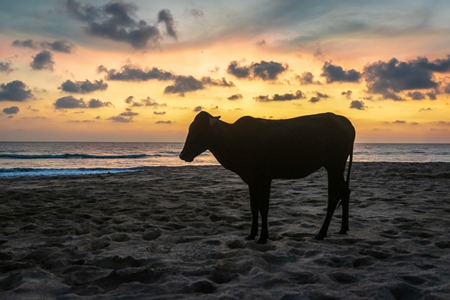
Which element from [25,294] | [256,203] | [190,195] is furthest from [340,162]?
[190,195]

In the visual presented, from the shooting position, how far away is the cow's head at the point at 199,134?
5.46m

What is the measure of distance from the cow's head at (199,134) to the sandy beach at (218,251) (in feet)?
4.10

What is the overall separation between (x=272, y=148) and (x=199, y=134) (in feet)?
3.44

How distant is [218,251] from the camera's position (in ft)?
15.9

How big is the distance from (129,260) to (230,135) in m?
2.19

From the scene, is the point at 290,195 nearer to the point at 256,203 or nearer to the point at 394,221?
the point at 394,221

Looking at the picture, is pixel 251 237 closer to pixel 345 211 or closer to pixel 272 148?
pixel 272 148

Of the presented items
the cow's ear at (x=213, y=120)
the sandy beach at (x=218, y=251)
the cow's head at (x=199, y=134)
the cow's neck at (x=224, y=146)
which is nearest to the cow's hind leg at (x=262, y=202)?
the sandy beach at (x=218, y=251)

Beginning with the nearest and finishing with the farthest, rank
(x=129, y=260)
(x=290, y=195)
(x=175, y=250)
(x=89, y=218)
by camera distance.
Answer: (x=129, y=260) → (x=175, y=250) → (x=89, y=218) → (x=290, y=195)

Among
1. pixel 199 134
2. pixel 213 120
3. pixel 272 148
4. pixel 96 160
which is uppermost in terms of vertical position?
pixel 213 120

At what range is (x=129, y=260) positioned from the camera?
14.8 ft

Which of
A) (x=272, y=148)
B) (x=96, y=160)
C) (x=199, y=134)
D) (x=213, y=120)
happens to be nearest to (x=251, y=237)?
(x=272, y=148)

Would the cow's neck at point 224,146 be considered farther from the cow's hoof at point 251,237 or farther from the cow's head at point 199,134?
the cow's hoof at point 251,237

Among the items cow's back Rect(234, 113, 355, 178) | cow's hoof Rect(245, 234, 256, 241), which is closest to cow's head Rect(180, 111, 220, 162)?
cow's back Rect(234, 113, 355, 178)
